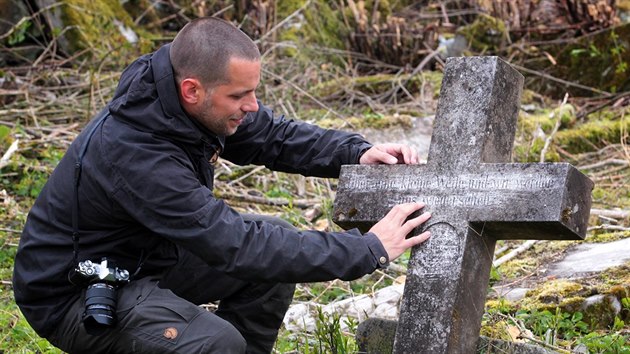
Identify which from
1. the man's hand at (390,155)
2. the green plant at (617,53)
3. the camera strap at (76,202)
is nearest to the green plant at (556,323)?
A: the man's hand at (390,155)

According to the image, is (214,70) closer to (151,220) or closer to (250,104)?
(250,104)

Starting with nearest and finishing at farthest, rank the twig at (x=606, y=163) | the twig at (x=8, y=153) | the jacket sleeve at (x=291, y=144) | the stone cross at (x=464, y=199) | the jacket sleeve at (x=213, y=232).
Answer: the jacket sleeve at (x=213, y=232) < the stone cross at (x=464, y=199) < the jacket sleeve at (x=291, y=144) < the twig at (x=8, y=153) < the twig at (x=606, y=163)

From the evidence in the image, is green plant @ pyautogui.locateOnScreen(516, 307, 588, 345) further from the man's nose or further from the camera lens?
the camera lens

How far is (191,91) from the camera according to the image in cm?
371

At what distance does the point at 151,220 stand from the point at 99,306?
39 cm

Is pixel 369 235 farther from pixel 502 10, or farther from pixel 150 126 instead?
pixel 502 10

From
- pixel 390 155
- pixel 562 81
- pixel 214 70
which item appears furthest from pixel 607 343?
pixel 562 81

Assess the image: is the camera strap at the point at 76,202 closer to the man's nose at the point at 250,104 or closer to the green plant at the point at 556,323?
the man's nose at the point at 250,104

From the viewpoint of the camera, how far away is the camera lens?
361cm

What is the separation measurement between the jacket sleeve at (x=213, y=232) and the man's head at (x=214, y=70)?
243 millimetres

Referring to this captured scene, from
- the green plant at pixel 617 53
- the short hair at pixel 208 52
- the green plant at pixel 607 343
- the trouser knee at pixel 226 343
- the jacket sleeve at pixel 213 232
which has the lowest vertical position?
the trouser knee at pixel 226 343

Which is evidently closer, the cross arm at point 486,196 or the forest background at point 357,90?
the cross arm at point 486,196

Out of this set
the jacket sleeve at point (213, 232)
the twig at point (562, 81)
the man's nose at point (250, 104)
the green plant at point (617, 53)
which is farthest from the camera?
the green plant at point (617, 53)

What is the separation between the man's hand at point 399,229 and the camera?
144 inches
